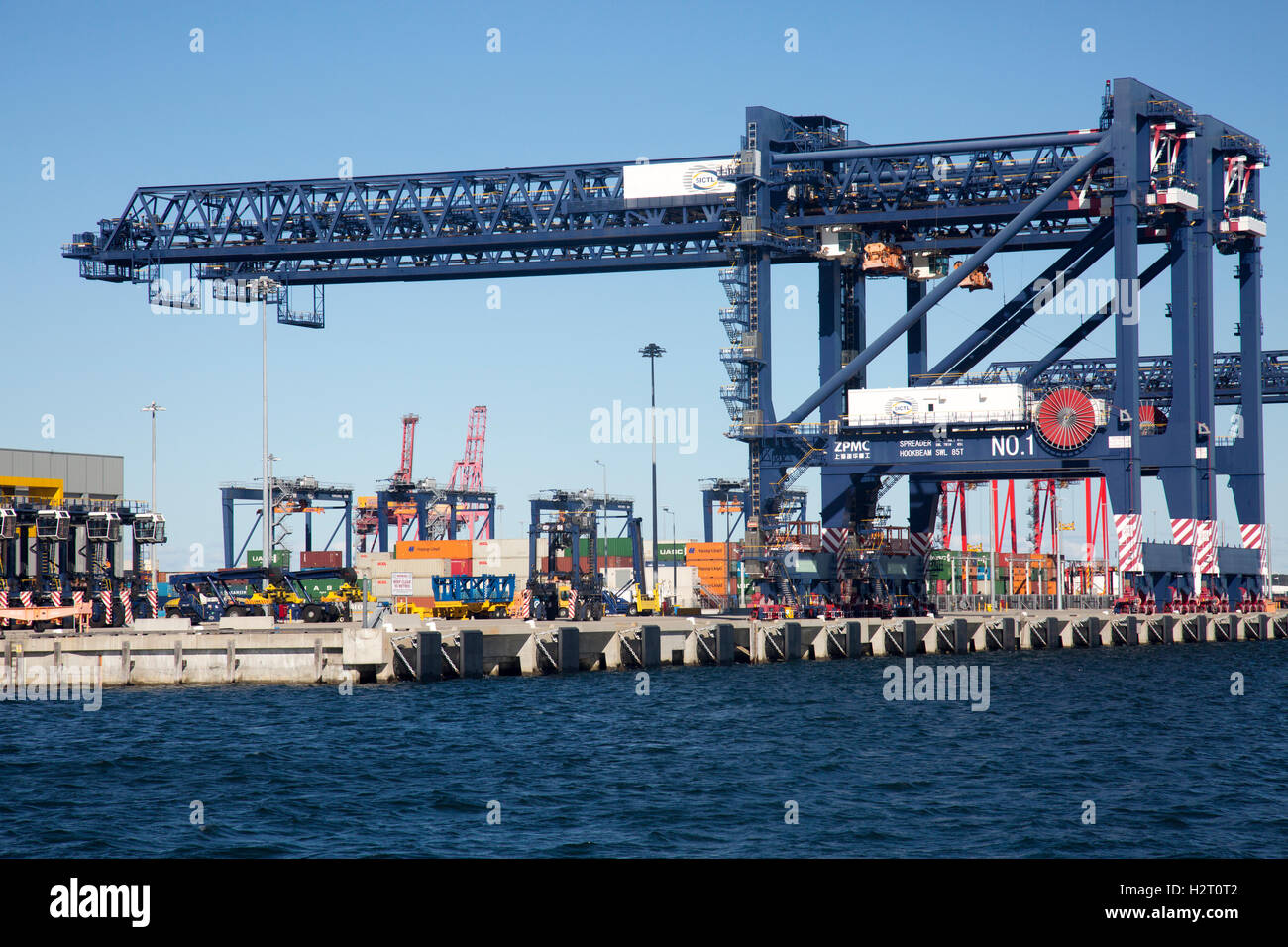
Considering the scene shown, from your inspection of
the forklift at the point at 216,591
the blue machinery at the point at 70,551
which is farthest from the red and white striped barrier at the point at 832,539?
the blue machinery at the point at 70,551

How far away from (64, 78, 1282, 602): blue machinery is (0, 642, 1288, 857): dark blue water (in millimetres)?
22914

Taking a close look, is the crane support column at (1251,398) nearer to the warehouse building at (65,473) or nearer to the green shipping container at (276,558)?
the warehouse building at (65,473)

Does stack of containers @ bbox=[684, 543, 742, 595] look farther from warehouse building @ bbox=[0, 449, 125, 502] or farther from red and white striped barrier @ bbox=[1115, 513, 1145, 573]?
red and white striped barrier @ bbox=[1115, 513, 1145, 573]

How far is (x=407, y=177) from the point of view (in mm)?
77188

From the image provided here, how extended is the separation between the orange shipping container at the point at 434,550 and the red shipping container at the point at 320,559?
37.4 ft

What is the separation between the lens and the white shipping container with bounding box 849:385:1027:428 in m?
67.7

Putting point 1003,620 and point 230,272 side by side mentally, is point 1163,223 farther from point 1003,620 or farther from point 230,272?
point 230,272

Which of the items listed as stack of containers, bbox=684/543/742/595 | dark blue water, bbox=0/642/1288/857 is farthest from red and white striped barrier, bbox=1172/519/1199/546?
stack of containers, bbox=684/543/742/595

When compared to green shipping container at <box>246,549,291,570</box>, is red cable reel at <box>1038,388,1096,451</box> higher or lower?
higher

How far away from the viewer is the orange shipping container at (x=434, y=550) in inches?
5153

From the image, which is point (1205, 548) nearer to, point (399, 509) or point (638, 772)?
point (638, 772)

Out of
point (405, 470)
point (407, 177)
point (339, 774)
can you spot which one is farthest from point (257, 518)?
point (339, 774)
